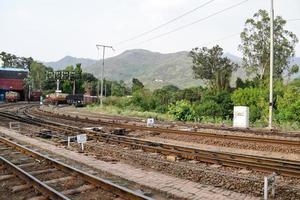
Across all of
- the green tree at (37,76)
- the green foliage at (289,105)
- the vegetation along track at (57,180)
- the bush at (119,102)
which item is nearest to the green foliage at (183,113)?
the green foliage at (289,105)

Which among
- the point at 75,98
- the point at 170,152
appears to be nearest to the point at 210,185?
the point at 170,152

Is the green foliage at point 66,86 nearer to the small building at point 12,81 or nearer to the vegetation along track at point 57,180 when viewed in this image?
the small building at point 12,81

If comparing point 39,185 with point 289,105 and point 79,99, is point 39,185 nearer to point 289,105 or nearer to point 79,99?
point 289,105

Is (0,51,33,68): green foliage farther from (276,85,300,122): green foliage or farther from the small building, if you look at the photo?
(276,85,300,122): green foliage

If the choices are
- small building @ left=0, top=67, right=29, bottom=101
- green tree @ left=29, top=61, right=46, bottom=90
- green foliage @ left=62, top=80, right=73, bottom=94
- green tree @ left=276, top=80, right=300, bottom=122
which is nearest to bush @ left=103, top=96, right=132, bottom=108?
green tree @ left=276, top=80, right=300, bottom=122

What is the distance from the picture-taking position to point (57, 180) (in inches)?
397

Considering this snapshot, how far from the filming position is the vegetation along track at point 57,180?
8602mm

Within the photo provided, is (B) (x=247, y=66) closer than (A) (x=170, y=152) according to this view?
No

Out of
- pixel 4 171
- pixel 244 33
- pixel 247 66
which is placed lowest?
pixel 4 171

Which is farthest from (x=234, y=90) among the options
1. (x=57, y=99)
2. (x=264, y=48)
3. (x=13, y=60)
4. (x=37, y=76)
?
(x=13, y=60)

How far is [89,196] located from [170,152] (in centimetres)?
592

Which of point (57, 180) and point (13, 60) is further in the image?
point (13, 60)

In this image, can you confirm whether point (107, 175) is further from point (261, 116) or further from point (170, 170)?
point (261, 116)

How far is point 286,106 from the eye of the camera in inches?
1224
